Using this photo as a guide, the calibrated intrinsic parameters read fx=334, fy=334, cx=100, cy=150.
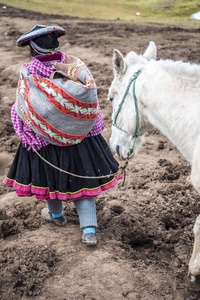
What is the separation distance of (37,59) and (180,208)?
2.05 meters

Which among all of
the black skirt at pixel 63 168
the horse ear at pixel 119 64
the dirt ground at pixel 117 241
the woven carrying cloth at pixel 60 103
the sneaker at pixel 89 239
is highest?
the horse ear at pixel 119 64

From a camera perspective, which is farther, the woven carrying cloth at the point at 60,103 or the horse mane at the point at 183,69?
the woven carrying cloth at the point at 60,103

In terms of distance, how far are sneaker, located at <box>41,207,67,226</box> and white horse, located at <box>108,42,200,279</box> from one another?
1049mm

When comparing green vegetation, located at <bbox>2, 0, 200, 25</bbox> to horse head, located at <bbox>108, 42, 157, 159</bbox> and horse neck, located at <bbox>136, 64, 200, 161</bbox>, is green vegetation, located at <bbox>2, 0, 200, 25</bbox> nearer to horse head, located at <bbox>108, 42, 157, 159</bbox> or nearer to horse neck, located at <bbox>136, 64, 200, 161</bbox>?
horse head, located at <bbox>108, 42, 157, 159</bbox>

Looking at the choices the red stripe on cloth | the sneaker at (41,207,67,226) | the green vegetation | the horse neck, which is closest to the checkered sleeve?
the red stripe on cloth

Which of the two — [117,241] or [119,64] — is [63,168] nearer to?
[117,241]

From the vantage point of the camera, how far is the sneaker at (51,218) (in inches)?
126

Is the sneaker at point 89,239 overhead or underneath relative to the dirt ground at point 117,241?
overhead

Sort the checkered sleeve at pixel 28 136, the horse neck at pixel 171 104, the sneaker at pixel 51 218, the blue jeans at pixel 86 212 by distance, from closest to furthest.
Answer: the horse neck at pixel 171 104 → the checkered sleeve at pixel 28 136 → the blue jeans at pixel 86 212 → the sneaker at pixel 51 218

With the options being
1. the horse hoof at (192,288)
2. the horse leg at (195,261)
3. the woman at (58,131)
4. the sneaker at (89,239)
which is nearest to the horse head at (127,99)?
the woman at (58,131)

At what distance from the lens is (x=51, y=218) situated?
324 cm

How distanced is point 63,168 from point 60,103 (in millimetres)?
572

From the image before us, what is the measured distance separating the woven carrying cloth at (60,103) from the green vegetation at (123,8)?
13804mm

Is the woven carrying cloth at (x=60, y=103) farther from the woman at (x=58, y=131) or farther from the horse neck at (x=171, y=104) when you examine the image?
the horse neck at (x=171, y=104)
